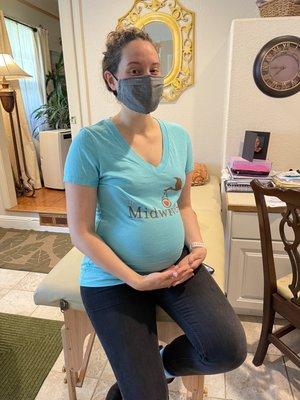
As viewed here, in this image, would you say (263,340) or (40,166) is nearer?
(263,340)

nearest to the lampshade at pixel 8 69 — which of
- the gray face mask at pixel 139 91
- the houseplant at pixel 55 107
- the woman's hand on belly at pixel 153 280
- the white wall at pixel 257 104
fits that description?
the houseplant at pixel 55 107

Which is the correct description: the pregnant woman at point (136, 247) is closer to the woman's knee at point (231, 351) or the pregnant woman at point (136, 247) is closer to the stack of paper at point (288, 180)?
the woman's knee at point (231, 351)

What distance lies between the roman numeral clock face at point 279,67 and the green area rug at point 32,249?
186cm

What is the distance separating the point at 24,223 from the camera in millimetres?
A: 2891

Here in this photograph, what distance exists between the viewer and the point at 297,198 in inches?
38.4

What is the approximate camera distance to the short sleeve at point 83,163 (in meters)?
0.87

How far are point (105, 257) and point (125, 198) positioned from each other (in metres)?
0.19

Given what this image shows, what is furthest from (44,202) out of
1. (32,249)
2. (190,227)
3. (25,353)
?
(190,227)

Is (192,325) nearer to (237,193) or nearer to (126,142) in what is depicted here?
(126,142)

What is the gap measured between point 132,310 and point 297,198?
0.63 meters

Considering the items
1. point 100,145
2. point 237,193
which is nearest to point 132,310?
point 100,145

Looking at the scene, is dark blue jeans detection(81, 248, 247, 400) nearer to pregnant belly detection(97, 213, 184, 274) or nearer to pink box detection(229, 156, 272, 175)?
pregnant belly detection(97, 213, 184, 274)

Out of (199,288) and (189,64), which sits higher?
(189,64)

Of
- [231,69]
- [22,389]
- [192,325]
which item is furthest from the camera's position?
[231,69]
